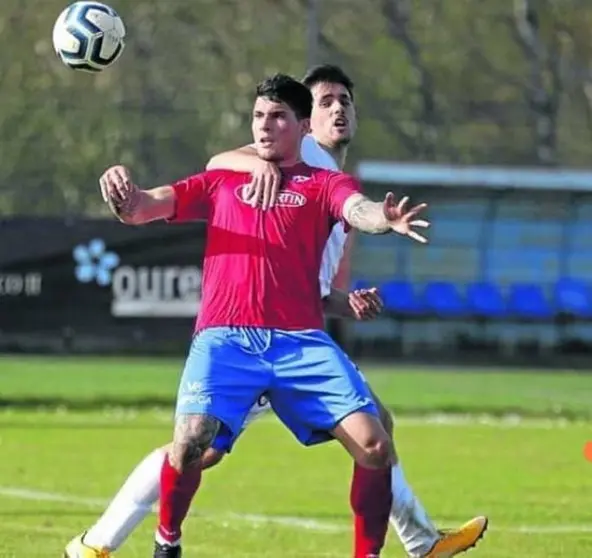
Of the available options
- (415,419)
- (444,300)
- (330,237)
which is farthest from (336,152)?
(444,300)

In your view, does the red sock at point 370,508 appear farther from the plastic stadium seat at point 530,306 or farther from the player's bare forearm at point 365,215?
the plastic stadium seat at point 530,306

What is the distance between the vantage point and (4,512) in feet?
37.2

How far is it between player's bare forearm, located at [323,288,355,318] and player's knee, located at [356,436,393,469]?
1.06 m

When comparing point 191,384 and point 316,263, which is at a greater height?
point 316,263

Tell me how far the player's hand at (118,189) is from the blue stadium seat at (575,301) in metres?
21.5

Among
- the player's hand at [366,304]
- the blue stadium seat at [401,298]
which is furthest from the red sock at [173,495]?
the blue stadium seat at [401,298]

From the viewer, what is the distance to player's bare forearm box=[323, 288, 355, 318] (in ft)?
30.0

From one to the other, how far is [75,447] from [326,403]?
832 centimetres

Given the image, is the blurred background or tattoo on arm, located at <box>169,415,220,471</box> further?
the blurred background

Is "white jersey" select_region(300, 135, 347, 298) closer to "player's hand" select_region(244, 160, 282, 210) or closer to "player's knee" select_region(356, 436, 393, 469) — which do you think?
"player's hand" select_region(244, 160, 282, 210)

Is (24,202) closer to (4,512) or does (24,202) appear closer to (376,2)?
(376,2)

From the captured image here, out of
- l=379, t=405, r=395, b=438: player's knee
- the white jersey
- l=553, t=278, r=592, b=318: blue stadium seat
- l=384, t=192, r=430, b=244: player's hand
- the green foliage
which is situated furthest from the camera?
the green foliage

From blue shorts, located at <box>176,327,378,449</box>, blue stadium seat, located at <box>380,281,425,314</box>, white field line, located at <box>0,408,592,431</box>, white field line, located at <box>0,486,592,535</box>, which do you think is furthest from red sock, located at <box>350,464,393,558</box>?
blue stadium seat, located at <box>380,281,425,314</box>

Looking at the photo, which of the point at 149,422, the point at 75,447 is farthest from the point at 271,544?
the point at 149,422
